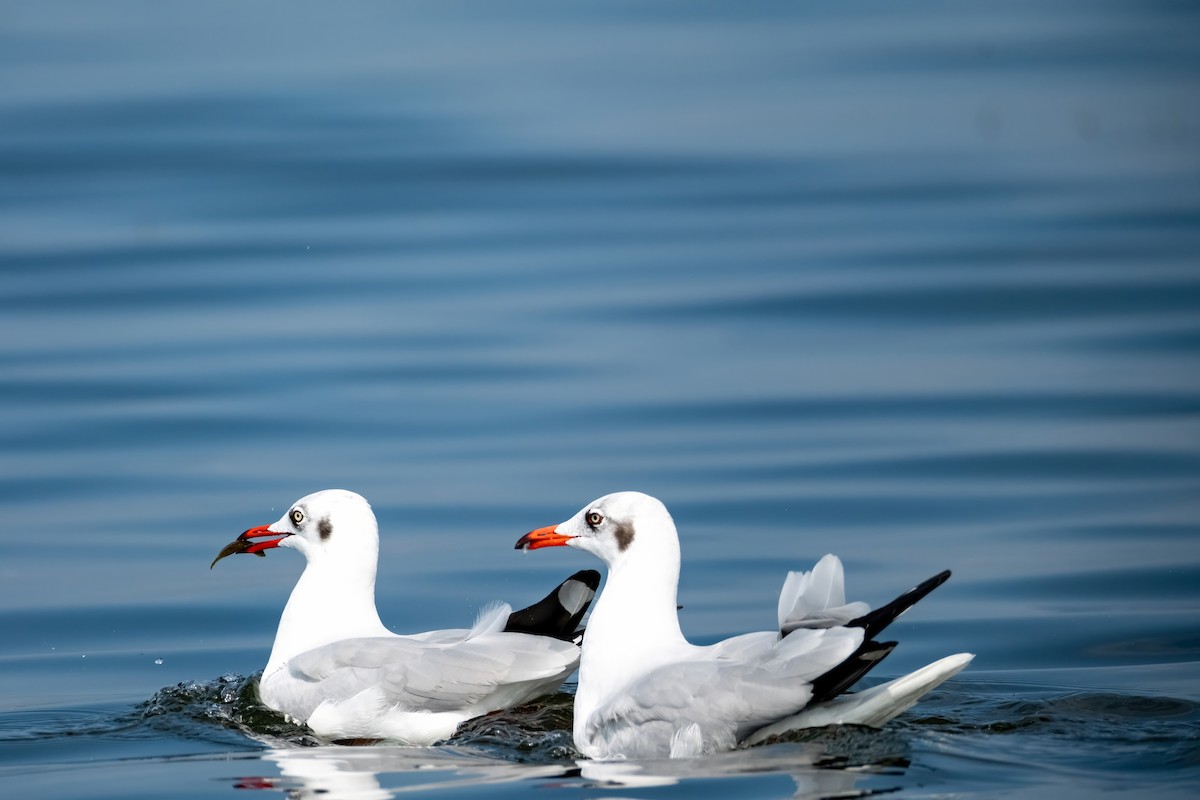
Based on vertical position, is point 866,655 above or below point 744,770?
above

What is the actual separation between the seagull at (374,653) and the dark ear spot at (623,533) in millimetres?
713

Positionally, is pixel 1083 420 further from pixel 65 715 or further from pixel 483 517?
pixel 65 715

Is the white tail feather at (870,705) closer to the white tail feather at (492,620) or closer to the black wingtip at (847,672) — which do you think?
the black wingtip at (847,672)

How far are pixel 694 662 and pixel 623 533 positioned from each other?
2.69 ft

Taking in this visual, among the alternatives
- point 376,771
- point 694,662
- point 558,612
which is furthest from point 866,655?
point 558,612

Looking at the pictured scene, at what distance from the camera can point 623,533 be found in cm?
931

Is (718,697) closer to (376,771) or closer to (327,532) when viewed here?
(376,771)

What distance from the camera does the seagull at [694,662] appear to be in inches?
325

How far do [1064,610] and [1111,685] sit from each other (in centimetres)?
179

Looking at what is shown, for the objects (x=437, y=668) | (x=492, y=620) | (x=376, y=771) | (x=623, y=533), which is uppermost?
(x=623, y=533)

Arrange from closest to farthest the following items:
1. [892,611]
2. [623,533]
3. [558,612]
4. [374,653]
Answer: [892,611], [623,533], [374,653], [558,612]

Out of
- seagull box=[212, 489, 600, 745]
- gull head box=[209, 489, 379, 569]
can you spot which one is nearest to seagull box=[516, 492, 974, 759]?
seagull box=[212, 489, 600, 745]

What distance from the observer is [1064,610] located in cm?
1189

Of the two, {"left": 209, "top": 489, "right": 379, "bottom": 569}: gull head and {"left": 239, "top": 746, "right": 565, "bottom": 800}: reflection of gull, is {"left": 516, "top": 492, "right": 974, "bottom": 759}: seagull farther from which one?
{"left": 209, "top": 489, "right": 379, "bottom": 569}: gull head
